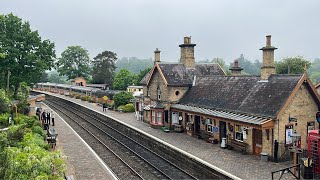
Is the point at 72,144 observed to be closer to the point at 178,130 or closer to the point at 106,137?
the point at 106,137

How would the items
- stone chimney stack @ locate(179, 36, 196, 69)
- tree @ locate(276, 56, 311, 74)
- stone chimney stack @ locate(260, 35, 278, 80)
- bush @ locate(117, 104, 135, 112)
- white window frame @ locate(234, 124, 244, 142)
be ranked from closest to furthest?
white window frame @ locate(234, 124, 244, 142) < stone chimney stack @ locate(260, 35, 278, 80) < stone chimney stack @ locate(179, 36, 196, 69) < bush @ locate(117, 104, 135, 112) < tree @ locate(276, 56, 311, 74)

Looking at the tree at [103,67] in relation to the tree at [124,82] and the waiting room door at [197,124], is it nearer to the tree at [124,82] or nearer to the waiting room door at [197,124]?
the tree at [124,82]

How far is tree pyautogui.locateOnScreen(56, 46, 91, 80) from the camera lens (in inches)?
4715

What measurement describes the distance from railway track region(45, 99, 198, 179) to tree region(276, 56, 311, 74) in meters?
39.2

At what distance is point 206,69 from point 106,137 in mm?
14115

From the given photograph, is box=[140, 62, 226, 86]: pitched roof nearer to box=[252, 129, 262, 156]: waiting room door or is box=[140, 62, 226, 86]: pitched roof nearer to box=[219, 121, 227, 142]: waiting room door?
box=[219, 121, 227, 142]: waiting room door

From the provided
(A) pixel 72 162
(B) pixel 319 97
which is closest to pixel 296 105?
(B) pixel 319 97

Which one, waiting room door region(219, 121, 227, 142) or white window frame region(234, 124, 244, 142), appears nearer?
white window frame region(234, 124, 244, 142)

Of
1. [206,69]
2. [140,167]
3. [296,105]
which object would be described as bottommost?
[140,167]

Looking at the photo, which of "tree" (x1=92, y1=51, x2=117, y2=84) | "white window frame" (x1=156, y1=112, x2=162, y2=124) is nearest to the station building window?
"white window frame" (x1=156, y1=112, x2=162, y2=124)

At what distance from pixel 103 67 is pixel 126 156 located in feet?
272

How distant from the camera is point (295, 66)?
60.4 metres

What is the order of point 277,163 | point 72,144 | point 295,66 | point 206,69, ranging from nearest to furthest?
1. point 277,163
2. point 72,144
3. point 206,69
4. point 295,66

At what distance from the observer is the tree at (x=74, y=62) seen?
119750mm
